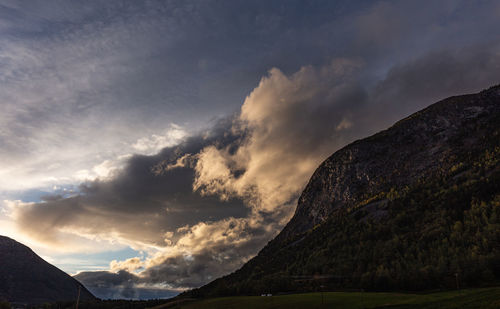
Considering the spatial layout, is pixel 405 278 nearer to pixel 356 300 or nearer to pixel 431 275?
pixel 431 275

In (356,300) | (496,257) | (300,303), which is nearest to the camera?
(356,300)

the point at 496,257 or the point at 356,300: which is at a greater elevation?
the point at 496,257

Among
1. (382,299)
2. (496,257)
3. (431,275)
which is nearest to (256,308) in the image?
(382,299)

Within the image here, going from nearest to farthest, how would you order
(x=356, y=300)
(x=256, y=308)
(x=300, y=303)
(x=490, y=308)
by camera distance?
(x=490, y=308), (x=356, y=300), (x=300, y=303), (x=256, y=308)

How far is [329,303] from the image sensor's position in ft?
473

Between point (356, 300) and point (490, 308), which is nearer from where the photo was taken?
point (490, 308)

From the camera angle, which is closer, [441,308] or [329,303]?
[441,308]

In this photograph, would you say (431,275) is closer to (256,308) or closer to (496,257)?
(496,257)

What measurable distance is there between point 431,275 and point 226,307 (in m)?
125

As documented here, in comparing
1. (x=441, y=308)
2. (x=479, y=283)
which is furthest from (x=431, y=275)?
(x=441, y=308)

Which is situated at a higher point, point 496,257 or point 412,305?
point 496,257

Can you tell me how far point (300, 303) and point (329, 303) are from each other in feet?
55.7

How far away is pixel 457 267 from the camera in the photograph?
195875 mm

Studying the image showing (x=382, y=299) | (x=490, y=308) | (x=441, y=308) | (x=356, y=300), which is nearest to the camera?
(x=490, y=308)
